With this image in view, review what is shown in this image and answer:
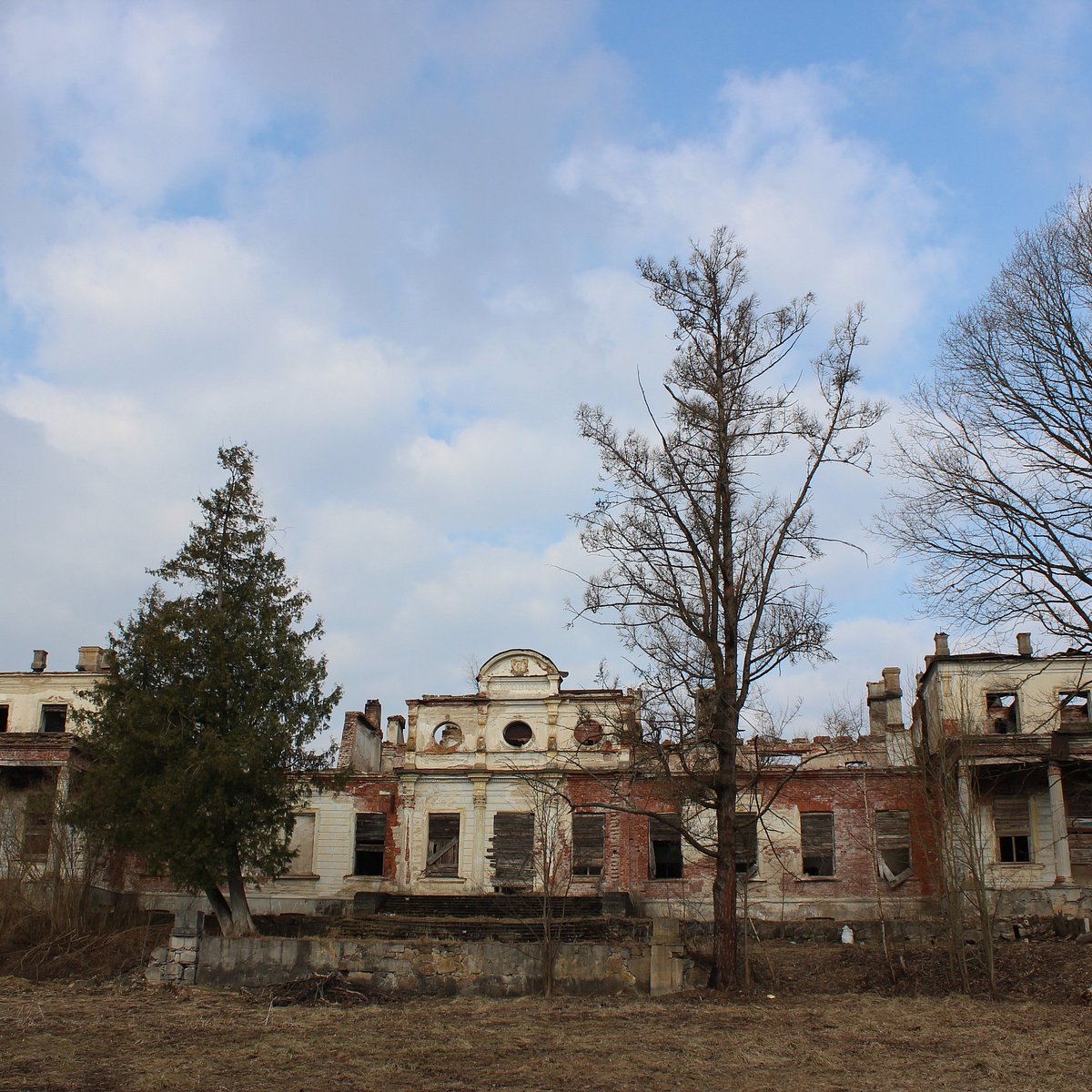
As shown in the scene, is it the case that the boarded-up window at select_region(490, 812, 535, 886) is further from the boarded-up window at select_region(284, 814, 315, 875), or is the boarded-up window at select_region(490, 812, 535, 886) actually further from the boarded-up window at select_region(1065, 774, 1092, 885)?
the boarded-up window at select_region(1065, 774, 1092, 885)

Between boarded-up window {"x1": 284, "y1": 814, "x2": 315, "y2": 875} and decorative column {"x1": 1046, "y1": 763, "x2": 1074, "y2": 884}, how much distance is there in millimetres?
20134

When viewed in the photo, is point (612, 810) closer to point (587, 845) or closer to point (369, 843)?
point (587, 845)

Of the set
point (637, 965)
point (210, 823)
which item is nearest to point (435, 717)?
point (210, 823)

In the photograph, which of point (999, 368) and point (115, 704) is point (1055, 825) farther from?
point (115, 704)

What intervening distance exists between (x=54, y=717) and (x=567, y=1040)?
25656mm

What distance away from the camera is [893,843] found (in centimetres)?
3161

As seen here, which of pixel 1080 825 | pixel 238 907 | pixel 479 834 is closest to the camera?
pixel 238 907

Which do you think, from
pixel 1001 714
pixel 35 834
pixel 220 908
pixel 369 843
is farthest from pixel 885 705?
pixel 35 834

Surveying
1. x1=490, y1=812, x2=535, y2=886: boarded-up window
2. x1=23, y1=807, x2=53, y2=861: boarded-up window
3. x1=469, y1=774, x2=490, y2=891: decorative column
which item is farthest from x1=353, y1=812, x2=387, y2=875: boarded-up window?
x1=23, y1=807, x2=53, y2=861: boarded-up window

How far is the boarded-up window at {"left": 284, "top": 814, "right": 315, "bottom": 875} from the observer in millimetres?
33500

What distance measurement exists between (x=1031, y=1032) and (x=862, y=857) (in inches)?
663

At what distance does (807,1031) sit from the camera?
1557 centimetres

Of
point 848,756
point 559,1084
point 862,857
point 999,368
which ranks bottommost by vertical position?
point 559,1084

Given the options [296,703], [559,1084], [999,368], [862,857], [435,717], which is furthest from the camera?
[435,717]
